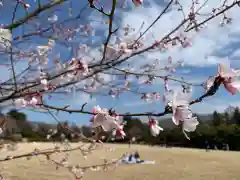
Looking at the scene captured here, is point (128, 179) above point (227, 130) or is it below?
below

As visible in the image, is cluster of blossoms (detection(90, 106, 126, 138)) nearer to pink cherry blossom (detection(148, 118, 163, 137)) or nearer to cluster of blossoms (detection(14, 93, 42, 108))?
pink cherry blossom (detection(148, 118, 163, 137))

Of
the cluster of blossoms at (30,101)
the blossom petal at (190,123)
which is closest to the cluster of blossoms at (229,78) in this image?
the blossom petal at (190,123)

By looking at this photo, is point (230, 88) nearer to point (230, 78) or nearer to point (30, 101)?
point (230, 78)

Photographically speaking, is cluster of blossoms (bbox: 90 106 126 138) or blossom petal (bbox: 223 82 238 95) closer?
blossom petal (bbox: 223 82 238 95)

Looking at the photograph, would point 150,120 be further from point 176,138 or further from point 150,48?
point 176,138

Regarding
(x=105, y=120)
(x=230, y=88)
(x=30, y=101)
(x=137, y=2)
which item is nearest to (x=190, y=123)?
(x=230, y=88)

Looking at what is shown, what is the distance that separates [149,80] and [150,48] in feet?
3.67

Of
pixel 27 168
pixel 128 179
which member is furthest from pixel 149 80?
pixel 27 168

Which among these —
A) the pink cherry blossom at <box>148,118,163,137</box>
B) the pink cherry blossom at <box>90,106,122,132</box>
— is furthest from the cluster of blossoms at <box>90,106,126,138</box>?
the pink cherry blossom at <box>148,118,163,137</box>

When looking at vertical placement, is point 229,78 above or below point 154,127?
above

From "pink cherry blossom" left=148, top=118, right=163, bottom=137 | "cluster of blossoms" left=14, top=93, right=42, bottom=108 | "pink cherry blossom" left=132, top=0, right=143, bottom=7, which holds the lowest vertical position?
"pink cherry blossom" left=148, top=118, right=163, bottom=137

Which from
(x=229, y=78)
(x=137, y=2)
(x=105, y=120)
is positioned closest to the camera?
(x=229, y=78)

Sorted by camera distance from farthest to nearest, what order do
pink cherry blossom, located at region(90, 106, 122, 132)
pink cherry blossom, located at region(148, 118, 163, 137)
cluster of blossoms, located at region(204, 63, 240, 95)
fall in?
pink cherry blossom, located at region(148, 118, 163, 137)
pink cherry blossom, located at region(90, 106, 122, 132)
cluster of blossoms, located at region(204, 63, 240, 95)

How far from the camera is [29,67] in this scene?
2.77 meters
